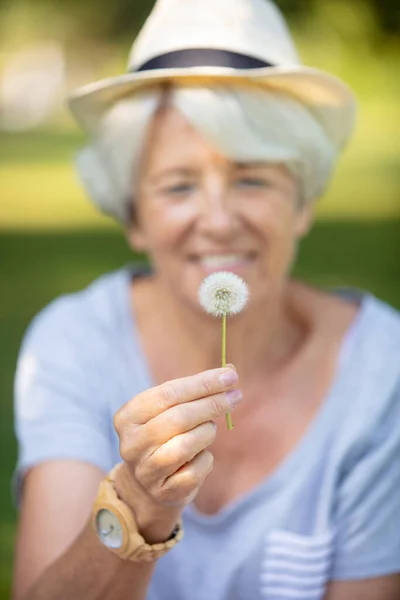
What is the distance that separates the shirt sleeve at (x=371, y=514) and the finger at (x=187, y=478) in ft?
1.76

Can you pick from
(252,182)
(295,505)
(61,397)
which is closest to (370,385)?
(295,505)

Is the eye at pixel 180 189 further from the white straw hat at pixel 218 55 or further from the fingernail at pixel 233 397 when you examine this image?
the fingernail at pixel 233 397

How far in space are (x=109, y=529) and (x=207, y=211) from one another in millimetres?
577

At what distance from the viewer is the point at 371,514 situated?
4.88 ft

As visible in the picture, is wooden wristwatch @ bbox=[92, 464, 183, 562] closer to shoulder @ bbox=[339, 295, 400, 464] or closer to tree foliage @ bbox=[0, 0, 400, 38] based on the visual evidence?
shoulder @ bbox=[339, 295, 400, 464]

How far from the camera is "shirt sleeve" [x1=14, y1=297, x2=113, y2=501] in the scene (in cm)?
143

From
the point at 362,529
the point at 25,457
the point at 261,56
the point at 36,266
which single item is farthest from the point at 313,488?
the point at 36,266

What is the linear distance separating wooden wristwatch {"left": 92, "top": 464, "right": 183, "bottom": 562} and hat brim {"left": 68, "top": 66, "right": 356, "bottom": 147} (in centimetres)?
67

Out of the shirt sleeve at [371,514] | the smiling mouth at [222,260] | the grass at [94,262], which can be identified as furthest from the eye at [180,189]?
the grass at [94,262]

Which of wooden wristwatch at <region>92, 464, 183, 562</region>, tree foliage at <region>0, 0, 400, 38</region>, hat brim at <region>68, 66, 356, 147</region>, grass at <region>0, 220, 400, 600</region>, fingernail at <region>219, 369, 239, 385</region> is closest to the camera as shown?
fingernail at <region>219, 369, 239, 385</region>

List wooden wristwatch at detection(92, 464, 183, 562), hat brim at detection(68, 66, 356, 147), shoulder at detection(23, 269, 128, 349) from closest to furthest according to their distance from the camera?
1. wooden wristwatch at detection(92, 464, 183, 562)
2. hat brim at detection(68, 66, 356, 147)
3. shoulder at detection(23, 269, 128, 349)

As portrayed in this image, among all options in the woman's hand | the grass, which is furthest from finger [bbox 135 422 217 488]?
the grass

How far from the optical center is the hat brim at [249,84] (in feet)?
4.59

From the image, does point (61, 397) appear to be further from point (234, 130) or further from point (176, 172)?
point (234, 130)
